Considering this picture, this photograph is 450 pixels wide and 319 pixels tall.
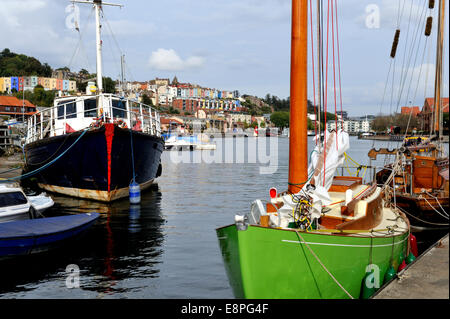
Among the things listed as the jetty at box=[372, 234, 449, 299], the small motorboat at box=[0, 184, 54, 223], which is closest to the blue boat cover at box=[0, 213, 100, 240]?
the small motorboat at box=[0, 184, 54, 223]

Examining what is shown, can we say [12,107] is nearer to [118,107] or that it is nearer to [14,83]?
[14,83]

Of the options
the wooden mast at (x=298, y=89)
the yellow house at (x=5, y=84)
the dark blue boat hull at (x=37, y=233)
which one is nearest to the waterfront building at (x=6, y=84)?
the yellow house at (x=5, y=84)

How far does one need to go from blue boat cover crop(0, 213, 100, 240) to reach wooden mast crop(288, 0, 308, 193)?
730 centimetres

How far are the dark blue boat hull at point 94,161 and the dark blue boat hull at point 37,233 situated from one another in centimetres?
607

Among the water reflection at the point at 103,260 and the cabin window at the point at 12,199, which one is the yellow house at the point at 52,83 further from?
the cabin window at the point at 12,199

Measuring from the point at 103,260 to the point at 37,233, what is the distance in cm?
191

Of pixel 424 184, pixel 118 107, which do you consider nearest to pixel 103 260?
pixel 118 107

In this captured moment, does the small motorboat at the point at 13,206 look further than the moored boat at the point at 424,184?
No

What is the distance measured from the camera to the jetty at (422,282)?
21.6 feet

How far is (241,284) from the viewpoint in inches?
268

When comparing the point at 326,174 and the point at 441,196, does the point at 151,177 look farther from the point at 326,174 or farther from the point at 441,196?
the point at 326,174

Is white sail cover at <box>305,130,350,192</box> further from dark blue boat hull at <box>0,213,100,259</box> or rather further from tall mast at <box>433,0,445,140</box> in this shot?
tall mast at <box>433,0,445,140</box>

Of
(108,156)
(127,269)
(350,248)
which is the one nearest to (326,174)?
(350,248)
